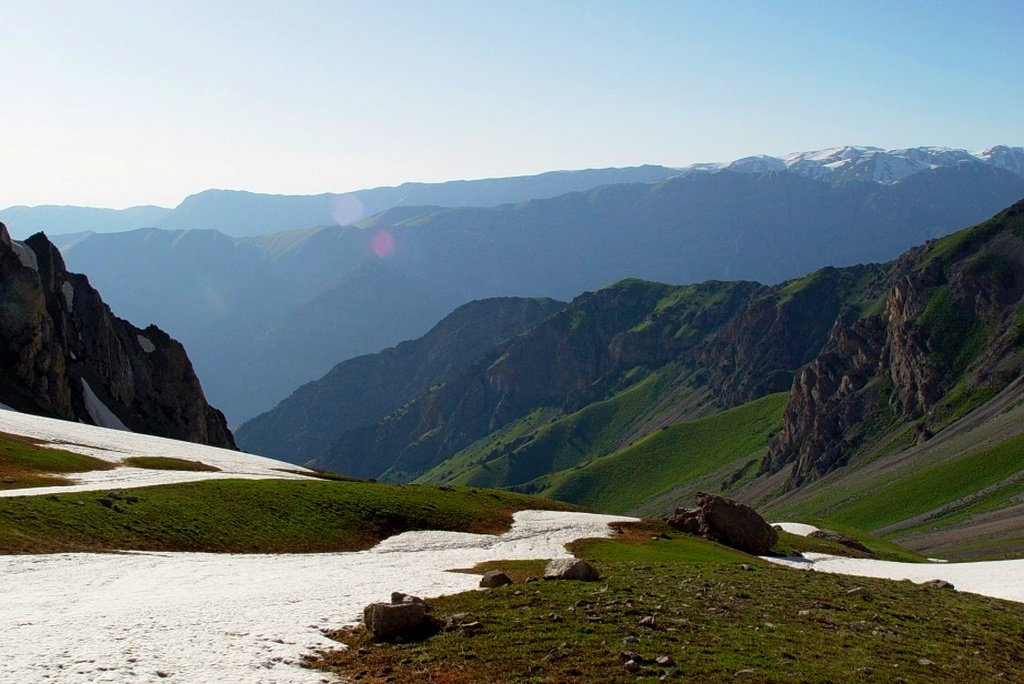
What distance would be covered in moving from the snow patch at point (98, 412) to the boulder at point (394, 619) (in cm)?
9829

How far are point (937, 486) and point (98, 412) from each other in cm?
16678

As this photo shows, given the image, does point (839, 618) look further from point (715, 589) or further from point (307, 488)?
point (307, 488)

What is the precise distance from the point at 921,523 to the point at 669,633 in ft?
552

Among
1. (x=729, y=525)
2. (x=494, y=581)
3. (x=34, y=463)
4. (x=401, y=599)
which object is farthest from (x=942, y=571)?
(x=34, y=463)

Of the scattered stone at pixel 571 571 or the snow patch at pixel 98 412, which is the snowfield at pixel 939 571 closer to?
the scattered stone at pixel 571 571

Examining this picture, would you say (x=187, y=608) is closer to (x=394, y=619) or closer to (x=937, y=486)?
(x=394, y=619)

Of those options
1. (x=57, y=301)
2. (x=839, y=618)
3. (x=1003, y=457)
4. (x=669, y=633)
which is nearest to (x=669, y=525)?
(x=839, y=618)

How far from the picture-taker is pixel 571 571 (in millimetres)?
33906

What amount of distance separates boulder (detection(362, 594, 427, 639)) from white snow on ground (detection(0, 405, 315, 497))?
110ft

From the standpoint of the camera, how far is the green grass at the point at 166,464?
6650 centimetres

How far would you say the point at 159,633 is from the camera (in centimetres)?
2408

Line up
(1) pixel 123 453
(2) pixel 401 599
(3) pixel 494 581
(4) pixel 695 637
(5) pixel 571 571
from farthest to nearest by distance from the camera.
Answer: (1) pixel 123 453
(5) pixel 571 571
(3) pixel 494 581
(2) pixel 401 599
(4) pixel 695 637

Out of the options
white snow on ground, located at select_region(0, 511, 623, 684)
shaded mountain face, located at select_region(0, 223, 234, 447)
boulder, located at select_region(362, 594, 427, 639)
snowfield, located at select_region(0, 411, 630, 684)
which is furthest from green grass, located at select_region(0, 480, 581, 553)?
shaded mountain face, located at select_region(0, 223, 234, 447)

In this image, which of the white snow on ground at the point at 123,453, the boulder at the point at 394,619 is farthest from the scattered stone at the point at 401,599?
the white snow on ground at the point at 123,453
